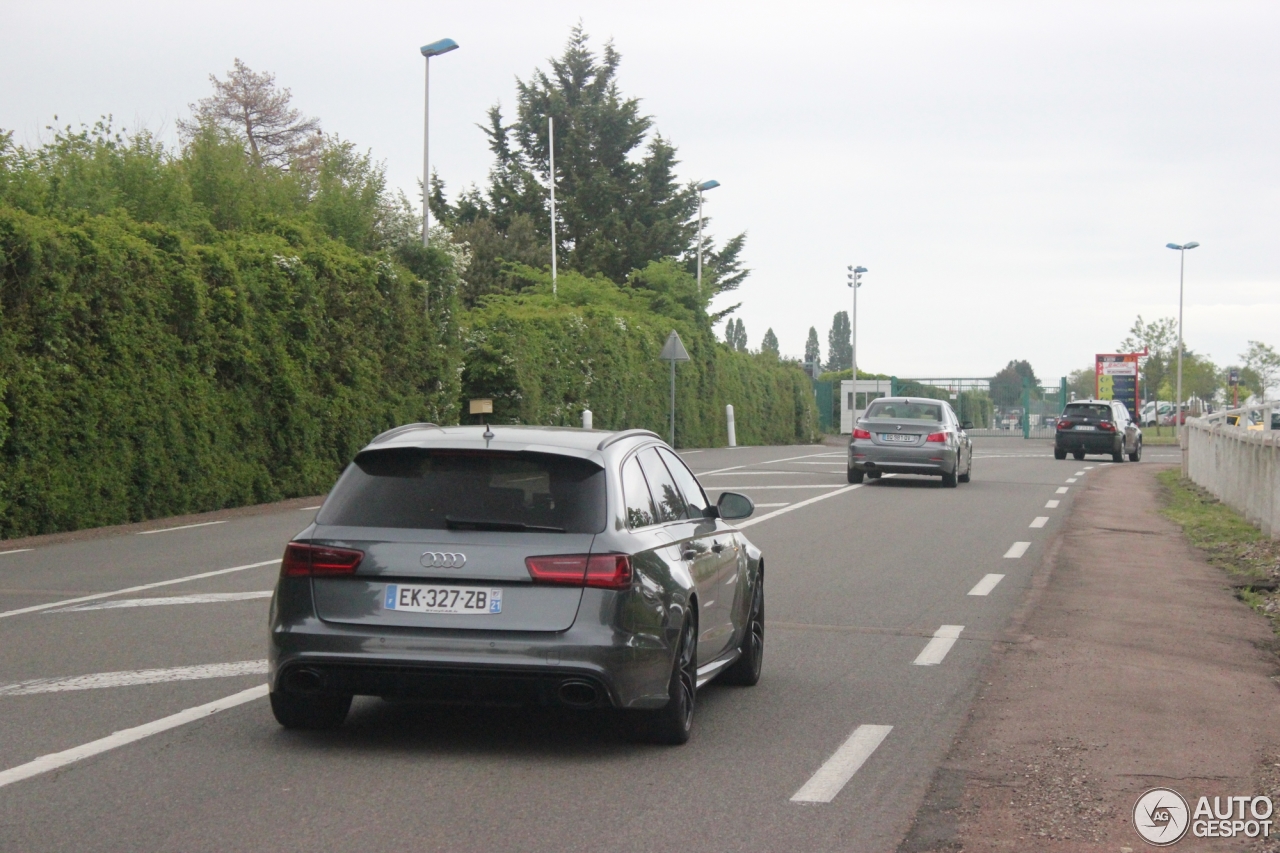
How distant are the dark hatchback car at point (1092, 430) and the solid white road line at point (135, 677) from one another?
1397 inches

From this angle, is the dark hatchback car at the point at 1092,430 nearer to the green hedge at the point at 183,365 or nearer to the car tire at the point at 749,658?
the green hedge at the point at 183,365

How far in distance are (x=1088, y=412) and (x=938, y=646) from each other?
33468mm

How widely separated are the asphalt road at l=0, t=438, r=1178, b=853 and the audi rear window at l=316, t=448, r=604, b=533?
983 millimetres

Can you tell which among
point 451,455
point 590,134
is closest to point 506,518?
point 451,455

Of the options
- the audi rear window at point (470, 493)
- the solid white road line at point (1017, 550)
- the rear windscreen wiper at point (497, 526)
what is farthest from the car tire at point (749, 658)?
the solid white road line at point (1017, 550)

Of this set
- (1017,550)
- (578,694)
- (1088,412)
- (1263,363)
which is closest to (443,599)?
(578,694)

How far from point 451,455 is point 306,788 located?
1.55 m

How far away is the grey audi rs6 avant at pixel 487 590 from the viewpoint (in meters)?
6.16

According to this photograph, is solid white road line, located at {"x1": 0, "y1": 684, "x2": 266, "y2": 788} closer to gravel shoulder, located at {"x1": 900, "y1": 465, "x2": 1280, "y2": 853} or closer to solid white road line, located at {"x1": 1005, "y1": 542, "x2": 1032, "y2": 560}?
gravel shoulder, located at {"x1": 900, "y1": 465, "x2": 1280, "y2": 853}

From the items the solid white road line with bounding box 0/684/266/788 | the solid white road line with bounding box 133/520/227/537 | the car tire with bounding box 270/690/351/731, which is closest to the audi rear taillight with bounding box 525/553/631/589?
the car tire with bounding box 270/690/351/731

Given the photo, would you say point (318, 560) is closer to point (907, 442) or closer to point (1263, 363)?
point (907, 442)

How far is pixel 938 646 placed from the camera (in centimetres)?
962

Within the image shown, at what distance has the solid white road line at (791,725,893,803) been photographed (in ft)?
19.1

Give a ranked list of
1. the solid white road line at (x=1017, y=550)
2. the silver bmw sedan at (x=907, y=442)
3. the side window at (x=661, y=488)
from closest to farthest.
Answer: the side window at (x=661, y=488)
the solid white road line at (x=1017, y=550)
the silver bmw sedan at (x=907, y=442)
